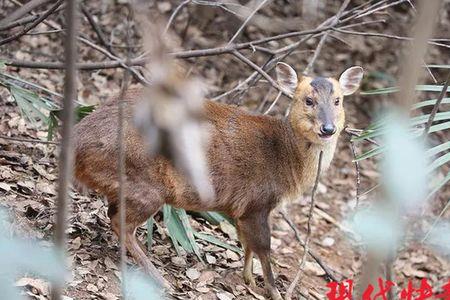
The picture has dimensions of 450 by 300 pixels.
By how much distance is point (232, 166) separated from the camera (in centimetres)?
480

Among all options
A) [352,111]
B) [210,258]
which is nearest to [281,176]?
[210,258]

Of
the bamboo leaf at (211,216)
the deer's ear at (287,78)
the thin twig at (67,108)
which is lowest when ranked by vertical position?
the thin twig at (67,108)

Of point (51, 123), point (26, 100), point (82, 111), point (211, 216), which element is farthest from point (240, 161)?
point (26, 100)

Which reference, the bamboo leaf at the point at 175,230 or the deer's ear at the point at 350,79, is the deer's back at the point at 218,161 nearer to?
the bamboo leaf at the point at 175,230

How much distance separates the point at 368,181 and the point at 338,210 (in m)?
0.94

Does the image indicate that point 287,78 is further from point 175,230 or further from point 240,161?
point 175,230

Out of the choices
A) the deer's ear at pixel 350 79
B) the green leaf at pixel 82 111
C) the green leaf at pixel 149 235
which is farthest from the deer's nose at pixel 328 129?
the green leaf at pixel 82 111

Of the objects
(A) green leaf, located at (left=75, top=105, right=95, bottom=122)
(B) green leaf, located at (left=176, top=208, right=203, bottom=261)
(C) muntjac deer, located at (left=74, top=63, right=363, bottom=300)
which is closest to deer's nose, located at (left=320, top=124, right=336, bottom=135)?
(C) muntjac deer, located at (left=74, top=63, right=363, bottom=300)

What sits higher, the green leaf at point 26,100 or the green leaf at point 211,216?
the green leaf at point 26,100

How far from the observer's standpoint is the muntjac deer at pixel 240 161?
4.40 metres

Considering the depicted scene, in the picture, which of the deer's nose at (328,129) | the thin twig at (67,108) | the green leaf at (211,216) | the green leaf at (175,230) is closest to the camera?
the thin twig at (67,108)

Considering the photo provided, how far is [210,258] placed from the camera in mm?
5254

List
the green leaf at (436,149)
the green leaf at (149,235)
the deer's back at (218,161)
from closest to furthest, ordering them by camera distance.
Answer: the green leaf at (436,149)
the deer's back at (218,161)
the green leaf at (149,235)

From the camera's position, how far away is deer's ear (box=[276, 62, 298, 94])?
539 centimetres
